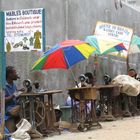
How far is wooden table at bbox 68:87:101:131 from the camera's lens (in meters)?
9.24

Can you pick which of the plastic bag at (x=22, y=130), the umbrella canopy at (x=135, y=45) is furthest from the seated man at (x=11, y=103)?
the umbrella canopy at (x=135, y=45)

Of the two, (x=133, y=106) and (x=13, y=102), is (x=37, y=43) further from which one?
(x=133, y=106)

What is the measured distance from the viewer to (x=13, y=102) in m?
8.24

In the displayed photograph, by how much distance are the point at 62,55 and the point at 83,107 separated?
1299 millimetres

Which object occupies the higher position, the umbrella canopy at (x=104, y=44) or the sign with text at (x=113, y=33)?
the sign with text at (x=113, y=33)

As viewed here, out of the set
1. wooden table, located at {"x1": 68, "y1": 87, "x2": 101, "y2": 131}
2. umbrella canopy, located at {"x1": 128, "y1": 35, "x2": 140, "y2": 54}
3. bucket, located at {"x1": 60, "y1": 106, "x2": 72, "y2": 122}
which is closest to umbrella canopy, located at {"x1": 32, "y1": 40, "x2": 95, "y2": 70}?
wooden table, located at {"x1": 68, "y1": 87, "x2": 101, "y2": 131}

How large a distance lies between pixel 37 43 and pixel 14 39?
406 mm

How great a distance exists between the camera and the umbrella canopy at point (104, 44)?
36.1 feet

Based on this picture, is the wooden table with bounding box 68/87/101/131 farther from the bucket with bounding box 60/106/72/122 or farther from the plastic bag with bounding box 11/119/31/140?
the plastic bag with bounding box 11/119/31/140

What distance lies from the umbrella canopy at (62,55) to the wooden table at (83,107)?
26.1 inches

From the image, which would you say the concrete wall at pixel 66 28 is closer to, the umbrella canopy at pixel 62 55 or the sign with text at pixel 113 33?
the sign with text at pixel 113 33

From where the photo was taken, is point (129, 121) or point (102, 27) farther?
point (102, 27)

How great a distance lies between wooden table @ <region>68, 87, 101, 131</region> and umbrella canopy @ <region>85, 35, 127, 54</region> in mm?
1827

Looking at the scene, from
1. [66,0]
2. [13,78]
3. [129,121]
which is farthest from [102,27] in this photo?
[13,78]
